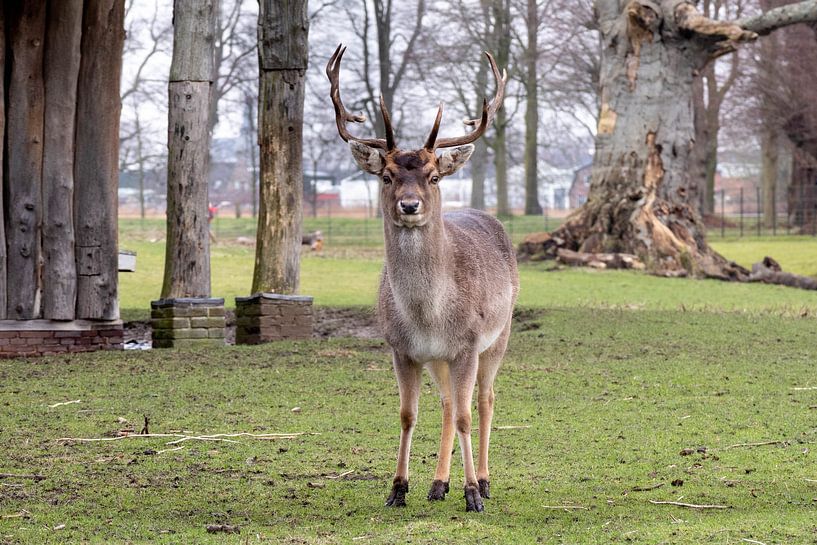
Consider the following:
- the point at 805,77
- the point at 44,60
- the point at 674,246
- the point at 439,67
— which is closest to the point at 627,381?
the point at 44,60

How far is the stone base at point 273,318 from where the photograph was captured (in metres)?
12.5

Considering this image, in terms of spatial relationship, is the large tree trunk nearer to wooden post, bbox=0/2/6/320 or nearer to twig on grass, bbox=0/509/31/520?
wooden post, bbox=0/2/6/320

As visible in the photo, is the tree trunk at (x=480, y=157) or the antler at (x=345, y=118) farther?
the tree trunk at (x=480, y=157)

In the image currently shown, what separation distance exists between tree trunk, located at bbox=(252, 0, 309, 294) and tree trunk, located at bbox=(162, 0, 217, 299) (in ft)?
2.35

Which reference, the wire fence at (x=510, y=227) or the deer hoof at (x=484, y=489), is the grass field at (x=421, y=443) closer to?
the deer hoof at (x=484, y=489)

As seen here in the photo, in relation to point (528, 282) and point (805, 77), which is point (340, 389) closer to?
point (528, 282)

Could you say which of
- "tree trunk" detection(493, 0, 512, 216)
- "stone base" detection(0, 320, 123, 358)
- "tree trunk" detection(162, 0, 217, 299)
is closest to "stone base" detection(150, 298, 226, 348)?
"tree trunk" detection(162, 0, 217, 299)

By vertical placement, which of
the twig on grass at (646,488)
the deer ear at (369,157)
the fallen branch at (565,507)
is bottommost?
the twig on grass at (646,488)

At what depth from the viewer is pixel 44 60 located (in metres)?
Result: 11.7

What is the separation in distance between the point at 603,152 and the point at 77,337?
510 inches

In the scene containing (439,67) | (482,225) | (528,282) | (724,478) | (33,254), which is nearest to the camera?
(724,478)

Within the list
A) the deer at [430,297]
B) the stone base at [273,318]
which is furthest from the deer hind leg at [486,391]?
the stone base at [273,318]

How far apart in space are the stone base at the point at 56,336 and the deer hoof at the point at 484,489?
6.46m

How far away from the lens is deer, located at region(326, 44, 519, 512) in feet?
19.6
